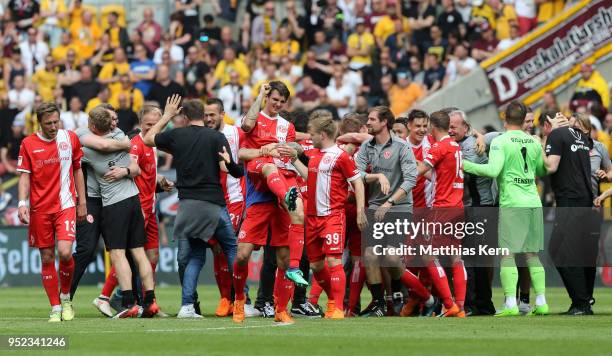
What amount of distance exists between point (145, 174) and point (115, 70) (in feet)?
44.2

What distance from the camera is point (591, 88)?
2555 centimetres

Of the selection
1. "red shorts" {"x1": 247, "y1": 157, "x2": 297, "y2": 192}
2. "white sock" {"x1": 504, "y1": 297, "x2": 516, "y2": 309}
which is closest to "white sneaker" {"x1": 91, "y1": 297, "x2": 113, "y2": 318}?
"red shorts" {"x1": 247, "y1": 157, "x2": 297, "y2": 192}

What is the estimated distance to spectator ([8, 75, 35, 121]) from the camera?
29.4 metres

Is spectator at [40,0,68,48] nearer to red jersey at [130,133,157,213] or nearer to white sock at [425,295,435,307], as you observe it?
red jersey at [130,133,157,213]

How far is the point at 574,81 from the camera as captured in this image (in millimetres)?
26797

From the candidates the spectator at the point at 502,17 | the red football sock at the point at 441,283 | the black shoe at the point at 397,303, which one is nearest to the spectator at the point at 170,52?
the spectator at the point at 502,17

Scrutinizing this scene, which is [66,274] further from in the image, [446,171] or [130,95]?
[130,95]

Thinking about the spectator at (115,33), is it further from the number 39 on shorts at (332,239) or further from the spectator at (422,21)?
the number 39 on shorts at (332,239)

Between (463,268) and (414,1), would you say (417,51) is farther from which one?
(463,268)

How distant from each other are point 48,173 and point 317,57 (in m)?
15.0

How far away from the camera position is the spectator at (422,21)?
28.6 meters

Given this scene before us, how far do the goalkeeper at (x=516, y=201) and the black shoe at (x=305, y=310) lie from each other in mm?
2206

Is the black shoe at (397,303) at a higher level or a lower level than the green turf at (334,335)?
lower

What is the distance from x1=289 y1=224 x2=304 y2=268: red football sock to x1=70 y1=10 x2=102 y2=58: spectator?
18.0m
